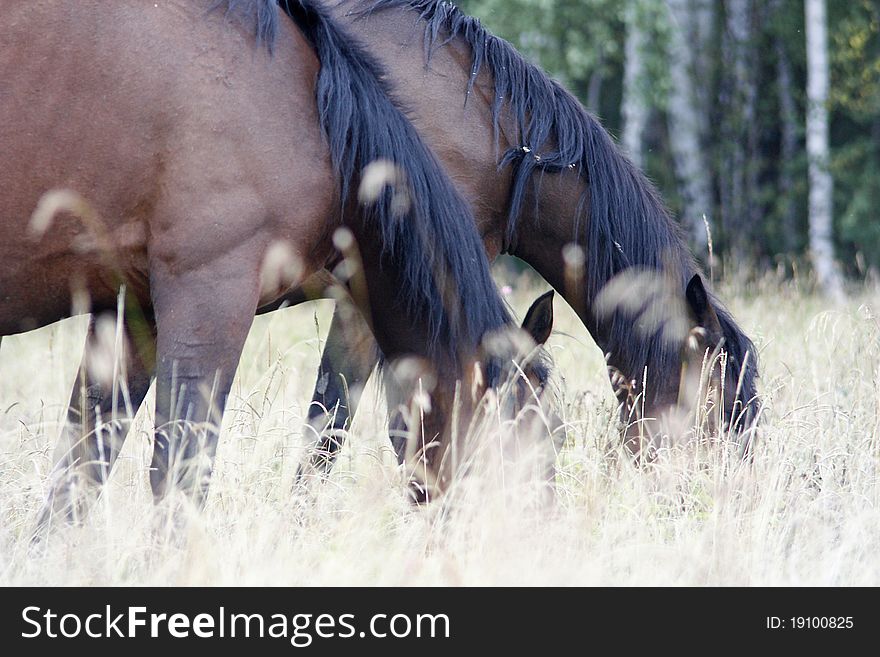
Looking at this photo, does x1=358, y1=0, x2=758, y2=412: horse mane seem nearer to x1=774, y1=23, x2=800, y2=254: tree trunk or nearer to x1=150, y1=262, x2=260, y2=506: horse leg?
x1=150, y1=262, x2=260, y2=506: horse leg

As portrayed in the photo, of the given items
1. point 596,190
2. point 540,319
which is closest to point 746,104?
point 596,190

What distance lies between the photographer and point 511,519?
9.80 ft

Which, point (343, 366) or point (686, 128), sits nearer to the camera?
point (343, 366)

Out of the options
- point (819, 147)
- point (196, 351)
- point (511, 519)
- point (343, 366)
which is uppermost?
point (819, 147)

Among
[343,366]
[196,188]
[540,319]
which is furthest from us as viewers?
[343,366]

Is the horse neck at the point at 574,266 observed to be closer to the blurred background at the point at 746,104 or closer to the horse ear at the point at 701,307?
the horse ear at the point at 701,307

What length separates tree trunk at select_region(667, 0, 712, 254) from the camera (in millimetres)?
12484

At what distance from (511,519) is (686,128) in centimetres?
1047

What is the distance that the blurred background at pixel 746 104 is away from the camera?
11773 millimetres

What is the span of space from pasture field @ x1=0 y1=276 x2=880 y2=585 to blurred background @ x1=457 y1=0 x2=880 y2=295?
23.1ft

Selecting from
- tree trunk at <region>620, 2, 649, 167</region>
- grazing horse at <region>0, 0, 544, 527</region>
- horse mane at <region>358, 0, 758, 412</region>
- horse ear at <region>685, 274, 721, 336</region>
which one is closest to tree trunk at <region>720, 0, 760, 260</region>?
tree trunk at <region>620, 2, 649, 167</region>

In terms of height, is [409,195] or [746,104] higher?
[746,104]

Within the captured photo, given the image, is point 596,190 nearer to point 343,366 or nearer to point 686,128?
point 343,366
